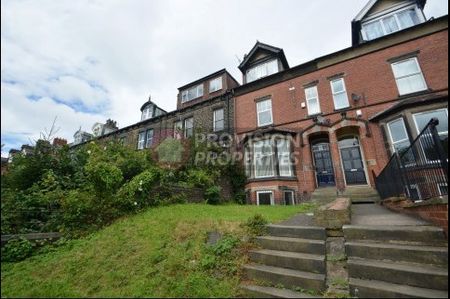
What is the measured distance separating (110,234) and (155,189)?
3422 millimetres

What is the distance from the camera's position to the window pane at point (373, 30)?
13578 mm

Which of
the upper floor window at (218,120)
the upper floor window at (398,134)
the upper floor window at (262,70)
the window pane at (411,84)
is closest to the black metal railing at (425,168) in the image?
the upper floor window at (398,134)

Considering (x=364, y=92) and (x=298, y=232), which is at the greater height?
(x=364, y=92)

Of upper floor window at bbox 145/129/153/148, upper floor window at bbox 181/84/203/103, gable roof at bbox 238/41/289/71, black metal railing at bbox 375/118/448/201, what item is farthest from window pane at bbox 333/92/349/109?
upper floor window at bbox 145/129/153/148

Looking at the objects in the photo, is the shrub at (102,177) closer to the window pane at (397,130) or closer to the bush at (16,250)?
the bush at (16,250)

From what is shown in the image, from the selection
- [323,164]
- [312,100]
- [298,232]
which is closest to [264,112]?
[312,100]

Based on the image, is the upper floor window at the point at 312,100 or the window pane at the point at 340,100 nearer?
the window pane at the point at 340,100

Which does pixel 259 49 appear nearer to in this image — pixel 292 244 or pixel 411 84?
pixel 411 84

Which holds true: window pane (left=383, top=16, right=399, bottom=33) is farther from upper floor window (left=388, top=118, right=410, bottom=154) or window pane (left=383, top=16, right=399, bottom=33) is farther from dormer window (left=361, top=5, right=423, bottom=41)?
upper floor window (left=388, top=118, right=410, bottom=154)

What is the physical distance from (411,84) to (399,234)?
10876mm

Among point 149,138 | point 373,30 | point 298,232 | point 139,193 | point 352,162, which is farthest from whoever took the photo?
point 149,138

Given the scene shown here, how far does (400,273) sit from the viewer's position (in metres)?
3.29

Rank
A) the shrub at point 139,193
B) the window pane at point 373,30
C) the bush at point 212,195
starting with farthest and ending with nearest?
the window pane at point 373,30, the bush at point 212,195, the shrub at point 139,193

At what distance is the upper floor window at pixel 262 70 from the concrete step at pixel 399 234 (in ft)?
46.0
